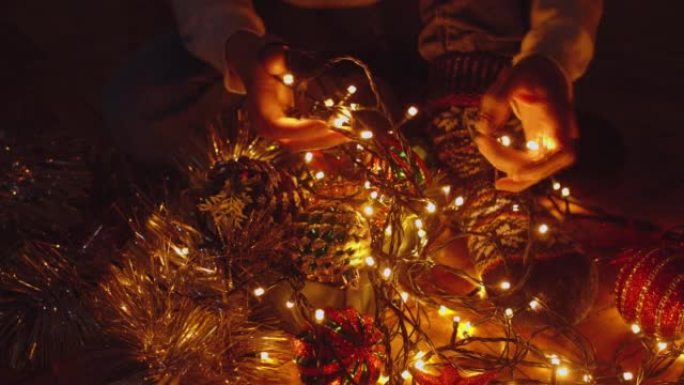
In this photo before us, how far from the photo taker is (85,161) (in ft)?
3.13

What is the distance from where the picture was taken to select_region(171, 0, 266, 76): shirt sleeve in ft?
3.16

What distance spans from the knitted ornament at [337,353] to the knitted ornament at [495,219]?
6.4 inches

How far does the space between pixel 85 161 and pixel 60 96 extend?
378mm

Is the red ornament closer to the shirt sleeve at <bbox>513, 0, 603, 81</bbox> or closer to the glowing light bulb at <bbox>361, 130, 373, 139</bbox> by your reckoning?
the glowing light bulb at <bbox>361, 130, 373, 139</bbox>

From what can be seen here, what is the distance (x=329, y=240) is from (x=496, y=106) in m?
0.26

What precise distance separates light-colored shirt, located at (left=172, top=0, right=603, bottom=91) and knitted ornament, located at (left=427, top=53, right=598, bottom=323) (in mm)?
75

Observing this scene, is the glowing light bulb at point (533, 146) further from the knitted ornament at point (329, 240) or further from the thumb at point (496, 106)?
the knitted ornament at point (329, 240)

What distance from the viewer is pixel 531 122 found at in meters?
0.84

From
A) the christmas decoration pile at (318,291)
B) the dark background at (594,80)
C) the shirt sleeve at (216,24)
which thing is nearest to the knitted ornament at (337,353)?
the christmas decoration pile at (318,291)

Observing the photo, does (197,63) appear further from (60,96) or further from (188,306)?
(188,306)

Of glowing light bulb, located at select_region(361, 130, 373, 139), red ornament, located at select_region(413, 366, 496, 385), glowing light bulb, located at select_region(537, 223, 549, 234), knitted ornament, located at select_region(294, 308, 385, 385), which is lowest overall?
red ornament, located at select_region(413, 366, 496, 385)

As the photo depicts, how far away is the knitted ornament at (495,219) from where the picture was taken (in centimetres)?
85

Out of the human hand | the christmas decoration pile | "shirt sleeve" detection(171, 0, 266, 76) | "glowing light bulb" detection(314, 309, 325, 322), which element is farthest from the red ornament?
"shirt sleeve" detection(171, 0, 266, 76)

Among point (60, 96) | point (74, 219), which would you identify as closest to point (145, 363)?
point (74, 219)
